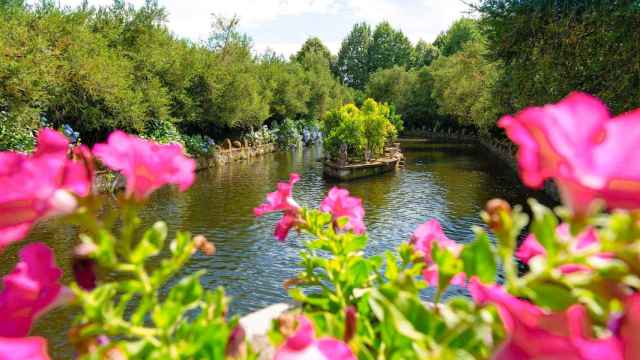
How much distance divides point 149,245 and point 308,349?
30cm

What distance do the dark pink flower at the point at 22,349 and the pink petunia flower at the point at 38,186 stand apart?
0.14m

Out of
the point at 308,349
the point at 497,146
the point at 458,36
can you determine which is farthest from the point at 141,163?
the point at 458,36

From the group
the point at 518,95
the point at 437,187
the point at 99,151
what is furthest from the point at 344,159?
the point at 99,151

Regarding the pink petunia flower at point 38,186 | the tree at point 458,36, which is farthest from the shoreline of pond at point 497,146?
the tree at point 458,36

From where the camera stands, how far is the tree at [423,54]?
8125 cm

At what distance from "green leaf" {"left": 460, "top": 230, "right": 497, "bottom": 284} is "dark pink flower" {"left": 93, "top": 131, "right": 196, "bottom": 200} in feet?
1.48

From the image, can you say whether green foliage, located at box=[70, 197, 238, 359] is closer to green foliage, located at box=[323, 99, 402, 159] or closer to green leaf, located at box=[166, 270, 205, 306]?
green leaf, located at box=[166, 270, 205, 306]

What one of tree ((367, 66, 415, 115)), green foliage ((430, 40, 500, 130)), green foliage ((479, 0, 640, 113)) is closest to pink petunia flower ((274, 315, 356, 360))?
green foliage ((479, 0, 640, 113))

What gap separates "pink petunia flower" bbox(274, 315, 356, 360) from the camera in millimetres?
696

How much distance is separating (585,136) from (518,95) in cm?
1436

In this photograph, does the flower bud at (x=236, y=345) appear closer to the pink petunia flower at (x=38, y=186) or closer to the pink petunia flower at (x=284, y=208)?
the pink petunia flower at (x=38, y=186)

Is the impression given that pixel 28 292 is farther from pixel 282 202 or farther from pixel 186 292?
pixel 282 202

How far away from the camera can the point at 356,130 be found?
2484cm

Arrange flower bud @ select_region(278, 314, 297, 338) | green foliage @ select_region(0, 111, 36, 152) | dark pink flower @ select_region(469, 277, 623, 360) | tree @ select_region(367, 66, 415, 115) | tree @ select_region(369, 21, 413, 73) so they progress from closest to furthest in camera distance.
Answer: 1. dark pink flower @ select_region(469, 277, 623, 360)
2. flower bud @ select_region(278, 314, 297, 338)
3. green foliage @ select_region(0, 111, 36, 152)
4. tree @ select_region(367, 66, 415, 115)
5. tree @ select_region(369, 21, 413, 73)
